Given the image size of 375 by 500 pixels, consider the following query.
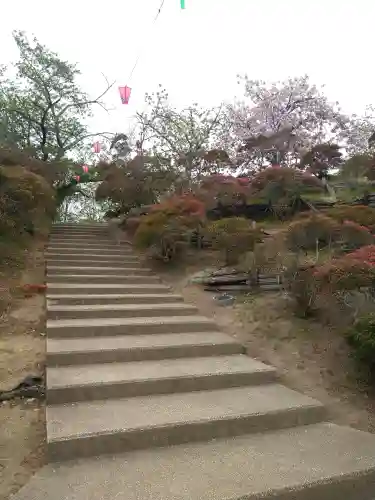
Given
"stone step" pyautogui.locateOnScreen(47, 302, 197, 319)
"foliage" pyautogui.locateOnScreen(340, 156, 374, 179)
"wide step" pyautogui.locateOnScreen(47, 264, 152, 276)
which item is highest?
"foliage" pyautogui.locateOnScreen(340, 156, 374, 179)

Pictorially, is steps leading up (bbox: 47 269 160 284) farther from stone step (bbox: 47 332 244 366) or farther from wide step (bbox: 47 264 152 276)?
stone step (bbox: 47 332 244 366)

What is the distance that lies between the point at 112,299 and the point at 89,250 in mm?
3221

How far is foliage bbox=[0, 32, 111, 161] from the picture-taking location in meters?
12.1

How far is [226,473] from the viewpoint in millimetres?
2162

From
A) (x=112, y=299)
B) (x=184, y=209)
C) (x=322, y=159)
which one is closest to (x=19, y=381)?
(x=112, y=299)

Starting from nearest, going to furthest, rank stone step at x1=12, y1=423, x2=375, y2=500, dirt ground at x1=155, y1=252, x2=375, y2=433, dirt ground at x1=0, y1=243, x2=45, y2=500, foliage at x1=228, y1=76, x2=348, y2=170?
stone step at x1=12, y1=423, x2=375, y2=500
dirt ground at x1=0, y1=243, x2=45, y2=500
dirt ground at x1=155, y1=252, x2=375, y2=433
foliage at x1=228, y1=76, x2=348, y2=170

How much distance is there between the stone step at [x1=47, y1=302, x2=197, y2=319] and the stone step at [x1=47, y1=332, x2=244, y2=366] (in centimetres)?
63

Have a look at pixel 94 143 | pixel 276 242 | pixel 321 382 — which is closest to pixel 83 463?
pixel 321 382

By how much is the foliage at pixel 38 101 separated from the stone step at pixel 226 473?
11.0 metres

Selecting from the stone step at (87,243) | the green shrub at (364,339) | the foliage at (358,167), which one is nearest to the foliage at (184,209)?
the stone step at (87,243)

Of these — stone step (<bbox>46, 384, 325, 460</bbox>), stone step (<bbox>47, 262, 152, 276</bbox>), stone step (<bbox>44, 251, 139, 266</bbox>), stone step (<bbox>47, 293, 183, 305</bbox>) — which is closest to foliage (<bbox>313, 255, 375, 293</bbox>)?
stone step (<bbox>46, 384, 325, 460</bbox>)

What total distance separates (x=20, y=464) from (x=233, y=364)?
1895mm

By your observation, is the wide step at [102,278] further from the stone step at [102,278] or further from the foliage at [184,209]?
the foliage at [184,209]

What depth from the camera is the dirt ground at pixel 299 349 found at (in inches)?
126
